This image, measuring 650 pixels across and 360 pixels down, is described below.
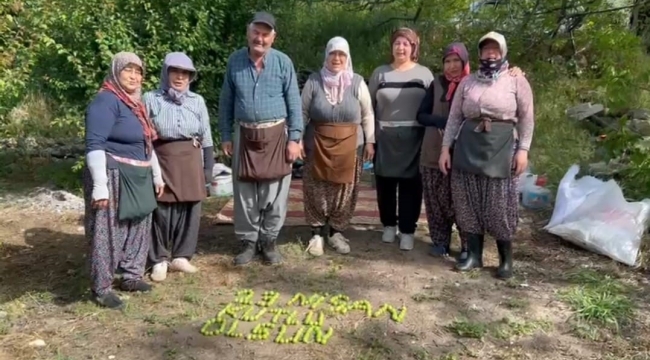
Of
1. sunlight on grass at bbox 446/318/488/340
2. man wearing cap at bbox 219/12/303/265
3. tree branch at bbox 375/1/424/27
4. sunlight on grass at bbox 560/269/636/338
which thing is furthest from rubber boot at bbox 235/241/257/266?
tree branch at bbox 375/1/424/27

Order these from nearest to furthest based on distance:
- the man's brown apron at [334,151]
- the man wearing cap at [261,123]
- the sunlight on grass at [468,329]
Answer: the sunlight on grass at [468,329], the man wearing cap at [261,123], the man's brown apron at [334,151]

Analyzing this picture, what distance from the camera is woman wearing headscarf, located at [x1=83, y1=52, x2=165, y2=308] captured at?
361 cm

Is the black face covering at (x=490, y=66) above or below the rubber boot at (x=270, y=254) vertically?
above

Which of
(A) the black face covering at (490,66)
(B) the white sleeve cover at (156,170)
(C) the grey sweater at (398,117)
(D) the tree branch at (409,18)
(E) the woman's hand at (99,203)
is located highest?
(D) the tree branch at (409,18)

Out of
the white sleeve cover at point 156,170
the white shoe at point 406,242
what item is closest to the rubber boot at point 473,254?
the white shoe at point 406,242

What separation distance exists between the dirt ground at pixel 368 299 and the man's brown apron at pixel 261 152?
0.65m

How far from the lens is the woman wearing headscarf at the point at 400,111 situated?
4488mm

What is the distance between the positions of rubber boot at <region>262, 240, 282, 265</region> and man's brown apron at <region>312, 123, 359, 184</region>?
0.56 m

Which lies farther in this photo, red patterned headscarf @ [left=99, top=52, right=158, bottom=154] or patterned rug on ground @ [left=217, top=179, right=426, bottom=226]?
patterned rug on ground @ [left=217, top=179, right=426, bottom=226]

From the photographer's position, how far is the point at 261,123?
14.2 ft

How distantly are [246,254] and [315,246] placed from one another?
1.63 ft

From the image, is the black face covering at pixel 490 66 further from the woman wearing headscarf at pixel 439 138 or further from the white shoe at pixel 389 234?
the white shoe at pixel 389 234

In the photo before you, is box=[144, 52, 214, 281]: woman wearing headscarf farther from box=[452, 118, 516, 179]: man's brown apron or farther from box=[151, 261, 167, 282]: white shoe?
box=[452, 118, 516, 179]: man's brown apron

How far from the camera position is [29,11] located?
23.3ft
